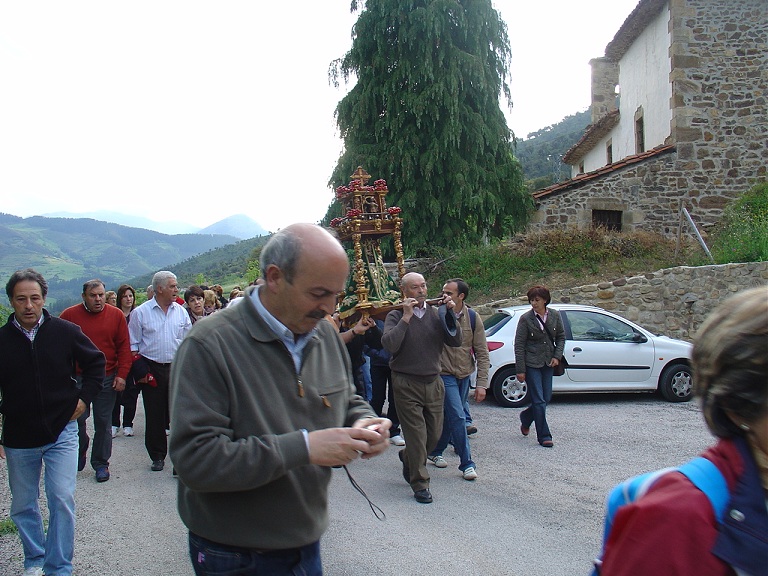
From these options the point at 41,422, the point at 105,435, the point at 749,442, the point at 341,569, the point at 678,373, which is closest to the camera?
the point at 749,442

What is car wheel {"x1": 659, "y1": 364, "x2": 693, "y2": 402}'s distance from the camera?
10.0 m

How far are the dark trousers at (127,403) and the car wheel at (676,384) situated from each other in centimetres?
771

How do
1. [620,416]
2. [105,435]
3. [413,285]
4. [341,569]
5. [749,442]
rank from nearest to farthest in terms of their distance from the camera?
[749,442], [341,569], [413,285], [105,435], [620,416]

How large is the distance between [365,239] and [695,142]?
45.3ft

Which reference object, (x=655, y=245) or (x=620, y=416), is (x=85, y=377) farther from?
(x=655, y=245)

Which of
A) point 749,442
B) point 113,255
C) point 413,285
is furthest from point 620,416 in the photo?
point 113,255

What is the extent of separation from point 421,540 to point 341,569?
0.73 m

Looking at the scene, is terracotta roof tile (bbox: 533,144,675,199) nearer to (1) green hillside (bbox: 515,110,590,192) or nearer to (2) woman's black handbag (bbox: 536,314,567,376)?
(2) woman's black handbag (bbox: 536,314,567,376)

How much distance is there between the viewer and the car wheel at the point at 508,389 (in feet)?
32.5

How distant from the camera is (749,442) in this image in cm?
139

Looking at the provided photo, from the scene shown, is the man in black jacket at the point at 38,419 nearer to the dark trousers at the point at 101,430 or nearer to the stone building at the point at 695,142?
Answer: the dark trousers at the point at 101,430

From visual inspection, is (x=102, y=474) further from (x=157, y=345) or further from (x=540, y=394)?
(x=540, y=394)

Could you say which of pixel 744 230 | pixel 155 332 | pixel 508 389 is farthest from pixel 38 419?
pixel 744 230

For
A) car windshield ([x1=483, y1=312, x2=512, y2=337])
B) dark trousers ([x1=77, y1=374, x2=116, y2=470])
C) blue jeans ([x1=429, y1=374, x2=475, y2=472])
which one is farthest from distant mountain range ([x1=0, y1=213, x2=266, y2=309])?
blue jeans ([x1=429, y1=374, x2=475, y2=472])
